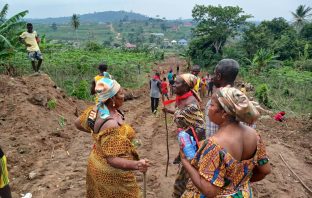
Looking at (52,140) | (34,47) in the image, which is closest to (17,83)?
(34,47)

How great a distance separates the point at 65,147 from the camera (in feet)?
22.5

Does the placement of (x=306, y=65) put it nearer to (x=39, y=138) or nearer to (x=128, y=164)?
(x=39, y=138)

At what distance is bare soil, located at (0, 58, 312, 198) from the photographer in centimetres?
512

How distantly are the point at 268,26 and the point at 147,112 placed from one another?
93.6ft

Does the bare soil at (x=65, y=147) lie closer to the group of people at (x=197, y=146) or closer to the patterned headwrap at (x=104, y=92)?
the group of people at (x=197, y=146)

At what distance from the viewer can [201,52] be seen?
33656 millimetres

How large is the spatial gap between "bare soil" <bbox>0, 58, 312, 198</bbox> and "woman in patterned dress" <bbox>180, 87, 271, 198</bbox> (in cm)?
284

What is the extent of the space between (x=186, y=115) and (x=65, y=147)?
158 inches

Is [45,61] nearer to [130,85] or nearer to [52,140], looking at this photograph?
[130,85]

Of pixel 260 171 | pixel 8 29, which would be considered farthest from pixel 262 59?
pixel 260 171

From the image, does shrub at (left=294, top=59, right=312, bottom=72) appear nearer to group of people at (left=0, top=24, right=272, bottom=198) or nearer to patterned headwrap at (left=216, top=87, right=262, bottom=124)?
group of people at (left=0, top=24, right=272, bottom=198)

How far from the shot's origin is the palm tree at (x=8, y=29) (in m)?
9.85

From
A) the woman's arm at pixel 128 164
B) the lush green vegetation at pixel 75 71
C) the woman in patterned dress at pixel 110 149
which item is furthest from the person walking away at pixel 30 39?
the woman's arm at pixel 128 164

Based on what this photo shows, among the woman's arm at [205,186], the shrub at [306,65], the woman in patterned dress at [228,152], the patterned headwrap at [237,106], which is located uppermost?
the patterned headwrap at [237,106]
